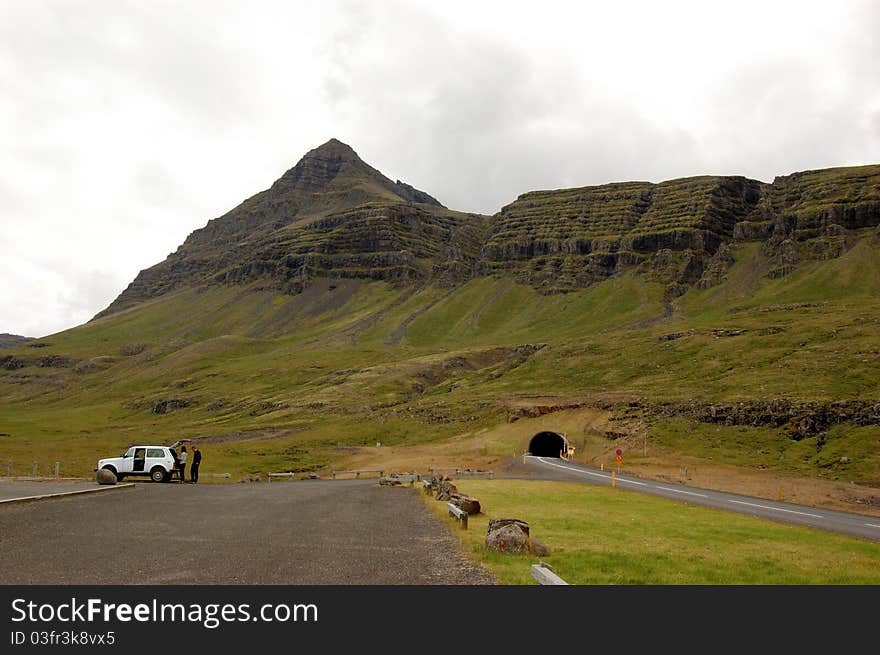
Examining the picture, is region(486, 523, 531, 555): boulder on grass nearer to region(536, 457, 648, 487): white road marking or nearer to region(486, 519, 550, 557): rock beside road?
region(486, 519, 550, 557): rock beside road

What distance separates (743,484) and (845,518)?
22.0 meters

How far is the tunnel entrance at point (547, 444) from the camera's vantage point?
3371 inches

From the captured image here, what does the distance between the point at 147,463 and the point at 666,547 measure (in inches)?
1458

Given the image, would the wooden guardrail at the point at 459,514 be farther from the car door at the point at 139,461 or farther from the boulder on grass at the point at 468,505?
the car door at the point at 139,461

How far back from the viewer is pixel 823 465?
202 ft

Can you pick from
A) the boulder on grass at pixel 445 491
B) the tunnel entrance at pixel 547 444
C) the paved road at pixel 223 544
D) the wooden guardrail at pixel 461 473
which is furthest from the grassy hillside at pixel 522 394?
the boulder on grass at pixel 445 491

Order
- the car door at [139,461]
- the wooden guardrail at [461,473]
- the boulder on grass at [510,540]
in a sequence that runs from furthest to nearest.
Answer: the wooden guardrail at [461,473] < the car door at [139,461] < the boulder on grass at [510,540]

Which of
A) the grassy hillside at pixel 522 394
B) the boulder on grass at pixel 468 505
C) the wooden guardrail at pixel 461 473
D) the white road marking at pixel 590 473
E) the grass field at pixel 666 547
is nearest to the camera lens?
the grass field at pixel 666 547

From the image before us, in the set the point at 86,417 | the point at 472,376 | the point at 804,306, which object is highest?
the point at 804,306

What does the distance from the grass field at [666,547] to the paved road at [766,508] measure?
8.37 feet

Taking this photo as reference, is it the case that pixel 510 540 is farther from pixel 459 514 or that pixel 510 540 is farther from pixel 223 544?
pixel 223 544
